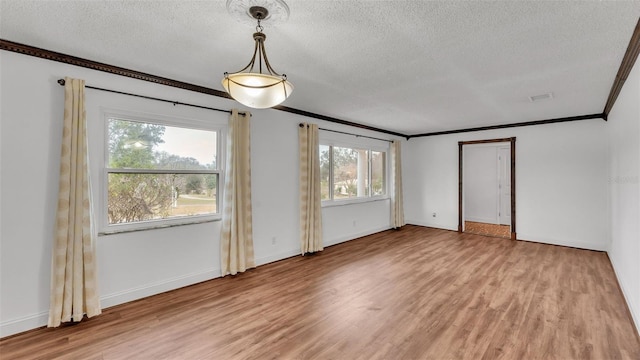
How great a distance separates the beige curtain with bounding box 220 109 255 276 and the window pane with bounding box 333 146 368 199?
6.98ft

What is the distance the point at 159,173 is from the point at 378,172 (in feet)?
15.8

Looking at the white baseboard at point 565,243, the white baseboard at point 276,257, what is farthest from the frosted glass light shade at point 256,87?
the white baseboard at point 565,243

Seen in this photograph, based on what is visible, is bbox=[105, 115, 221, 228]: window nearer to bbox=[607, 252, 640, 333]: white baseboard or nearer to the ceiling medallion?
the ceiling medallion

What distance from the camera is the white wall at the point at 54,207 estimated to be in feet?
7.89

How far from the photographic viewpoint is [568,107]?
4.43 metres

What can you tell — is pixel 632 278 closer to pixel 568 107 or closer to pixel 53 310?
pixel 568 107

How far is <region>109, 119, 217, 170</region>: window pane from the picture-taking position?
300cm

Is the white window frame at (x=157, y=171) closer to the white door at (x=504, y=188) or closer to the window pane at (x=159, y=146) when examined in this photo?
the window pane at (x=159, y=146)

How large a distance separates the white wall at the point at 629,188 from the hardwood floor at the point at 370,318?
241mm

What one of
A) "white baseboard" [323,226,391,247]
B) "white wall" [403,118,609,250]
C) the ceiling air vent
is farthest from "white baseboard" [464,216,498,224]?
the ceiling air vent

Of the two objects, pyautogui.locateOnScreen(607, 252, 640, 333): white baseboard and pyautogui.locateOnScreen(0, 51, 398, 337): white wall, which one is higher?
pyautogui.locateOnScreen(0, 51, 398, 337): white wall

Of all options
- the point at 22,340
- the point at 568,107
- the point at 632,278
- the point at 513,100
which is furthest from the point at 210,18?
the point at 568,107

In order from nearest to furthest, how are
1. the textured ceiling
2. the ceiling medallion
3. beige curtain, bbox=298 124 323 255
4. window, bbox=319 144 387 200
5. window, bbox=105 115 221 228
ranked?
the ceiling medallion < the textured ceiling < window, bbox=105 115 221 228 < beige curtain, bbox=298 124 323 255 < window, bbox=319 144 387 200

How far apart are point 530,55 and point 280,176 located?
3.36 metres
